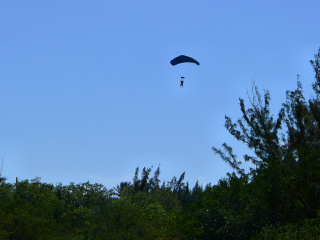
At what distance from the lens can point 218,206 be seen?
23.4 meters

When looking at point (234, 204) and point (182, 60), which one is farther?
point (182, 60)

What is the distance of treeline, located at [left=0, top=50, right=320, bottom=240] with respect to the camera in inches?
853

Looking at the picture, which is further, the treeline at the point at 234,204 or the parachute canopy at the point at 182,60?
the parachute canopy at the point at 182,60

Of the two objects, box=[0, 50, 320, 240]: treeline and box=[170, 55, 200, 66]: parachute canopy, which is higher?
box=[170, 55, 200, 66]: parachute canopy

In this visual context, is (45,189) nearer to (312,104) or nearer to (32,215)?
(32,215)

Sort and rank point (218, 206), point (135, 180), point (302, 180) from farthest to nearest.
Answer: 1. point (135, 180)
2. point (218, 206)
3. point (302, 180)

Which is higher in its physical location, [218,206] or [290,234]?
[218,206]

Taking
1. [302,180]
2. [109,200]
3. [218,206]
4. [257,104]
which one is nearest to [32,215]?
[109,200]

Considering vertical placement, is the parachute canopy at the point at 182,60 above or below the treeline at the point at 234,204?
above

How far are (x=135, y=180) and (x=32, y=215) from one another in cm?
4133

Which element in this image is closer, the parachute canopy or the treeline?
the treeline

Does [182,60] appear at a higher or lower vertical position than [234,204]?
higher

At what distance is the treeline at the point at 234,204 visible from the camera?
71.1 ft

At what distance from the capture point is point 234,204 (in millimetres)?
23812
